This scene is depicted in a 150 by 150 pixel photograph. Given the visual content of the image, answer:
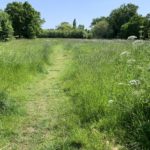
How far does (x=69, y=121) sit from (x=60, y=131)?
17.1 inches

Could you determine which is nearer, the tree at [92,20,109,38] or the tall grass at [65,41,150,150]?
the tall grass at [65,41,150,150]

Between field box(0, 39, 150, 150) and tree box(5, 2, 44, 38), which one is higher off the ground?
tree box(5, 2, 44, 38)

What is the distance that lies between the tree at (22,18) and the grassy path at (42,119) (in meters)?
47.6

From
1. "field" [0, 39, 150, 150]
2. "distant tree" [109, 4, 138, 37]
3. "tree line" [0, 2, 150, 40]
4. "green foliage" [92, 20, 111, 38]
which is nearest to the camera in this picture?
"field" [0, 39, 150, 150]

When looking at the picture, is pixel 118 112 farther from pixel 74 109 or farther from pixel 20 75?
pixel 20 75

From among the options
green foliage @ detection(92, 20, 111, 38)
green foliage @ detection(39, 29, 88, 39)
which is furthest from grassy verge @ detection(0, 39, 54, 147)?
green foliage @ detection(39, 29, 88, 39)

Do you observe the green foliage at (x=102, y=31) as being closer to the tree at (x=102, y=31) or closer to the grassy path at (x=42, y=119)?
the tree at (x=102, y=31)

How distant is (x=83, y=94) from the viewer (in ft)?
24.6

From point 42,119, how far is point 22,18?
170 ft

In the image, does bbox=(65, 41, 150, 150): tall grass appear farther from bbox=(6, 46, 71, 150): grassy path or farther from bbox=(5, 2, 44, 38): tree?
bbox=(5, 2, 44, 38): tree

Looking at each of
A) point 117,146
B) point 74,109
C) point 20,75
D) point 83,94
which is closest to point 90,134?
point 117,146

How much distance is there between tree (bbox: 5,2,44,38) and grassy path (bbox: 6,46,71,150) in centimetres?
4757

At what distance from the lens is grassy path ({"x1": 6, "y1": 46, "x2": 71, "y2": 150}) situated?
5305 millimetres

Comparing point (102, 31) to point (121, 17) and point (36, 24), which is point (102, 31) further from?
point (36, 24)
